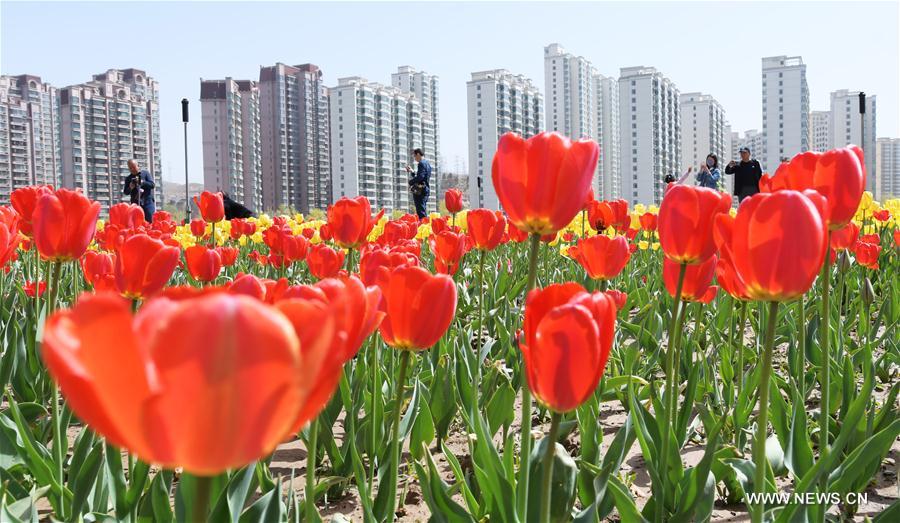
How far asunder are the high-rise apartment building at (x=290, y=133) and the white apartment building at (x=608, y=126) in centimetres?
4327

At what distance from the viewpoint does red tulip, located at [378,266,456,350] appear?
1.25 meters

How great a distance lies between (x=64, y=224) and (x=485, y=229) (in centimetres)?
160

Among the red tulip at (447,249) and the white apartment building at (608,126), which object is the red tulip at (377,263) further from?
the white apartment building at (608,126)

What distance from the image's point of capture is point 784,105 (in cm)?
10706

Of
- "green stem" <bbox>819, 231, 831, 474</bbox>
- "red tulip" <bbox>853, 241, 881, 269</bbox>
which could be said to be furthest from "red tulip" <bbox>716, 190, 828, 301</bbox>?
"red tulip" <bbox>853, 241, 881, 269</bbox>

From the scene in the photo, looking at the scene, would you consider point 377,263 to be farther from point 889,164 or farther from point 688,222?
point 889,164

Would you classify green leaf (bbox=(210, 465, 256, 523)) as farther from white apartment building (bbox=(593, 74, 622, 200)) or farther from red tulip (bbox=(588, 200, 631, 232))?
white apartment building (bbox=(593, 74, 622, 200))

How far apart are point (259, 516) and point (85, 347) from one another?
891mm

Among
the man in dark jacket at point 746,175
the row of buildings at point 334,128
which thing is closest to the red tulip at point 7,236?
the man in dark jacket at point 746,175

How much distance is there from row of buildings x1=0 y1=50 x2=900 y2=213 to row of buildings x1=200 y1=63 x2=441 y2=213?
194 millimetres

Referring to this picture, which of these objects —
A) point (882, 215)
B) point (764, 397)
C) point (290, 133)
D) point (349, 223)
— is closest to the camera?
point (764, 397)

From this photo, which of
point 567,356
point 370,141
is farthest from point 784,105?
point 567,356

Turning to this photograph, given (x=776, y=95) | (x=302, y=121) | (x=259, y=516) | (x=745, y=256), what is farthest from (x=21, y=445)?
(x=776, y=95)

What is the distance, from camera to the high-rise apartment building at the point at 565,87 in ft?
371
